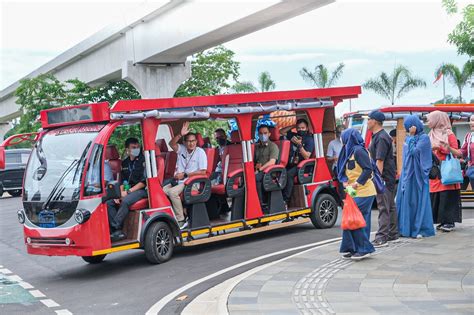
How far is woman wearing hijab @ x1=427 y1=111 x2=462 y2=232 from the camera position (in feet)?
38.3

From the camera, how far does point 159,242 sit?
10.9 meters

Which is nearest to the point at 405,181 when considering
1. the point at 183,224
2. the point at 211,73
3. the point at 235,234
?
the point at 235,234

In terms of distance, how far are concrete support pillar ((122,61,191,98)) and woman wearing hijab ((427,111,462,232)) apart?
20263 mm

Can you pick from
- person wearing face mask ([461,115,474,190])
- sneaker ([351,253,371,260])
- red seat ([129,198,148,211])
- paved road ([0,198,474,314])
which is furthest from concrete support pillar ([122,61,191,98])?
sneaker ([351,253,371,260])

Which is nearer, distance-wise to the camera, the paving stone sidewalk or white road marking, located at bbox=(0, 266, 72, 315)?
the paving stone sidewalk

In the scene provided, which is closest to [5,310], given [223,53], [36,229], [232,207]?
[36,229]

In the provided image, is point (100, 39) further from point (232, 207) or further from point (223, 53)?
point (232, 207)

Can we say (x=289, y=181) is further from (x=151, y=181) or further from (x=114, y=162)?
(x=114, y=162)

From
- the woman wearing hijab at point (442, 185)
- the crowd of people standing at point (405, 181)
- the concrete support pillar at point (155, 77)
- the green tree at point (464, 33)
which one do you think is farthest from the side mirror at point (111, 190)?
the concrete support pillar at point (155, 77)

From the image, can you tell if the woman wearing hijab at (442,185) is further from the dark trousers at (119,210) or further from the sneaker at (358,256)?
the dark trousers at (119,210)

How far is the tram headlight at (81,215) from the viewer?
9.88 m

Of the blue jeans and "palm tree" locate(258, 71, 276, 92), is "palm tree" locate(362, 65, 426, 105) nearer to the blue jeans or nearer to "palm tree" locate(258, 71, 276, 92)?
"palm tree" locate(258, 71, 276, 92)

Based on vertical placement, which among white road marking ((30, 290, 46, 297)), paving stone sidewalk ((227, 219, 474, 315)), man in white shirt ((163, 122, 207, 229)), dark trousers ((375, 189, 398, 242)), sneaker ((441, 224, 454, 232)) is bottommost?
white road marking ((30, 290, 46, 297))

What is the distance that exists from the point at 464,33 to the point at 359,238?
1893cm
